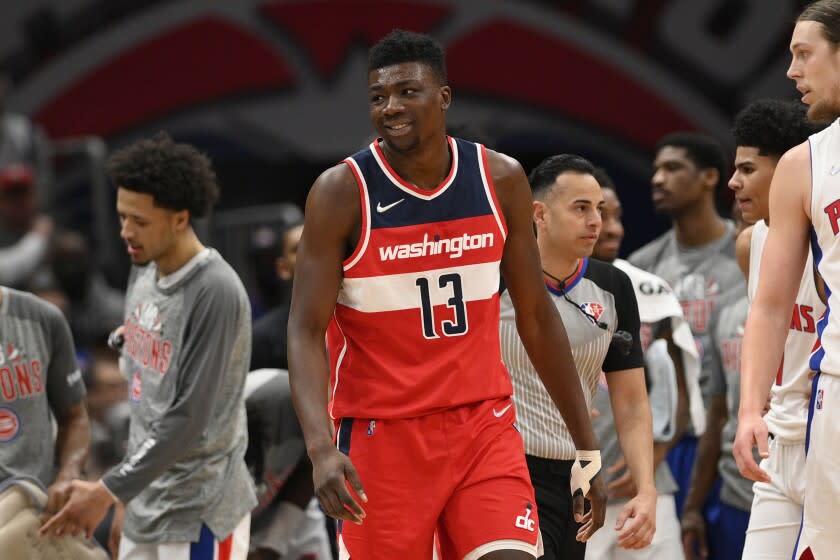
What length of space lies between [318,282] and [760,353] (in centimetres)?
127

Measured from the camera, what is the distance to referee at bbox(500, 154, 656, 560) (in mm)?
5234

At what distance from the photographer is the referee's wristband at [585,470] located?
4.54 metres

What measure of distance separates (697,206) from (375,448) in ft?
12.2

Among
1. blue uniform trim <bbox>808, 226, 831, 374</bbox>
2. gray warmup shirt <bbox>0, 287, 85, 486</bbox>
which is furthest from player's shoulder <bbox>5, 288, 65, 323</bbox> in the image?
blue uniform trim <bbox>808, 226, 831, 374</bbox>

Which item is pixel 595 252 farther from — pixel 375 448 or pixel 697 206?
pixel 375 448

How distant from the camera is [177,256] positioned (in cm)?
569

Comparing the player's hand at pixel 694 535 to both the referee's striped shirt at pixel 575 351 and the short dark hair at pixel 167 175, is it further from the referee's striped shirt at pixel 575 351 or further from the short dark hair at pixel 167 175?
the short dark hair at pixel 167 175

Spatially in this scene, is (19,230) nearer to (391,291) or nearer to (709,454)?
(709,454)

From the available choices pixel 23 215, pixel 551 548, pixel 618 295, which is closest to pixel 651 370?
pixel 618 295

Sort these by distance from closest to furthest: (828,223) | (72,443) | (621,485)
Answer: (828,223) → (72,443) → (621,485)

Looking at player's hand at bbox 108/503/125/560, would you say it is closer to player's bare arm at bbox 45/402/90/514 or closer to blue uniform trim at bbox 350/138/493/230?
player's bare arm at bbox 45/402/90/514

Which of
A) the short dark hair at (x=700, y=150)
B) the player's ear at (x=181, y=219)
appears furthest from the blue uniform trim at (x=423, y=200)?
the short dark hair at (x=700, y=150)

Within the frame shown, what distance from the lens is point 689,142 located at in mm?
7668

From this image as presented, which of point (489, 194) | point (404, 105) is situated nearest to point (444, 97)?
point (404, 105)
